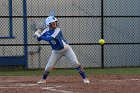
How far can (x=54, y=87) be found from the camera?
11664 millimetres

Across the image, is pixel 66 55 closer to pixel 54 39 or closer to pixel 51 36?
pixel 54 39

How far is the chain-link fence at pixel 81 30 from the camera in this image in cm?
1840

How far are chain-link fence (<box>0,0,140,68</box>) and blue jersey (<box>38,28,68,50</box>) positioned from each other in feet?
18.1

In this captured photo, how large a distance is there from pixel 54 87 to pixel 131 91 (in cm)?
197

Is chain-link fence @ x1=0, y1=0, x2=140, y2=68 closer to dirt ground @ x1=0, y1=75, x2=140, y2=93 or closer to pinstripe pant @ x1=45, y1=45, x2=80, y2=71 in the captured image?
A: dirt ground @ x1=0, y1=75, x2=140, y2=93

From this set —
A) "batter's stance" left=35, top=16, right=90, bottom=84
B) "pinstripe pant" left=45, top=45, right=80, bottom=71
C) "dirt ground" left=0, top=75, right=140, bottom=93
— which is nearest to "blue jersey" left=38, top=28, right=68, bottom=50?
"batter's stance" left=35, top=16, right=90, bottom=84

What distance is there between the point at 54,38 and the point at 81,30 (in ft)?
22.7

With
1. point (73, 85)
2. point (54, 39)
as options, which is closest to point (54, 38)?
point (54, 39)

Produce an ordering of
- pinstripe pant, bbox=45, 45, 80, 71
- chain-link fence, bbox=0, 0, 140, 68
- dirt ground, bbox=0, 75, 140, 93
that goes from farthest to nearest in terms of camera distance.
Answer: chain-link fence, bbox=0, 0, 140, 68 < pinstripe pant, bbox=45, 45, 80, 71 < dirt ground, bbox=0, 75, 140, 93

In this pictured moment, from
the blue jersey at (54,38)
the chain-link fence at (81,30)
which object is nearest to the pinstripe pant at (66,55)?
the blue jersey at (54,38)

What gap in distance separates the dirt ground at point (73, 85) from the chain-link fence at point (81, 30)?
448cm

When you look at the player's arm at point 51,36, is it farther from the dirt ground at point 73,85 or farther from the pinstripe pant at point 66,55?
the dirt ground at point 73,85

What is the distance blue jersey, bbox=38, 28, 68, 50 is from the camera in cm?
1227

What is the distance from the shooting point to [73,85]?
12.0 meters
